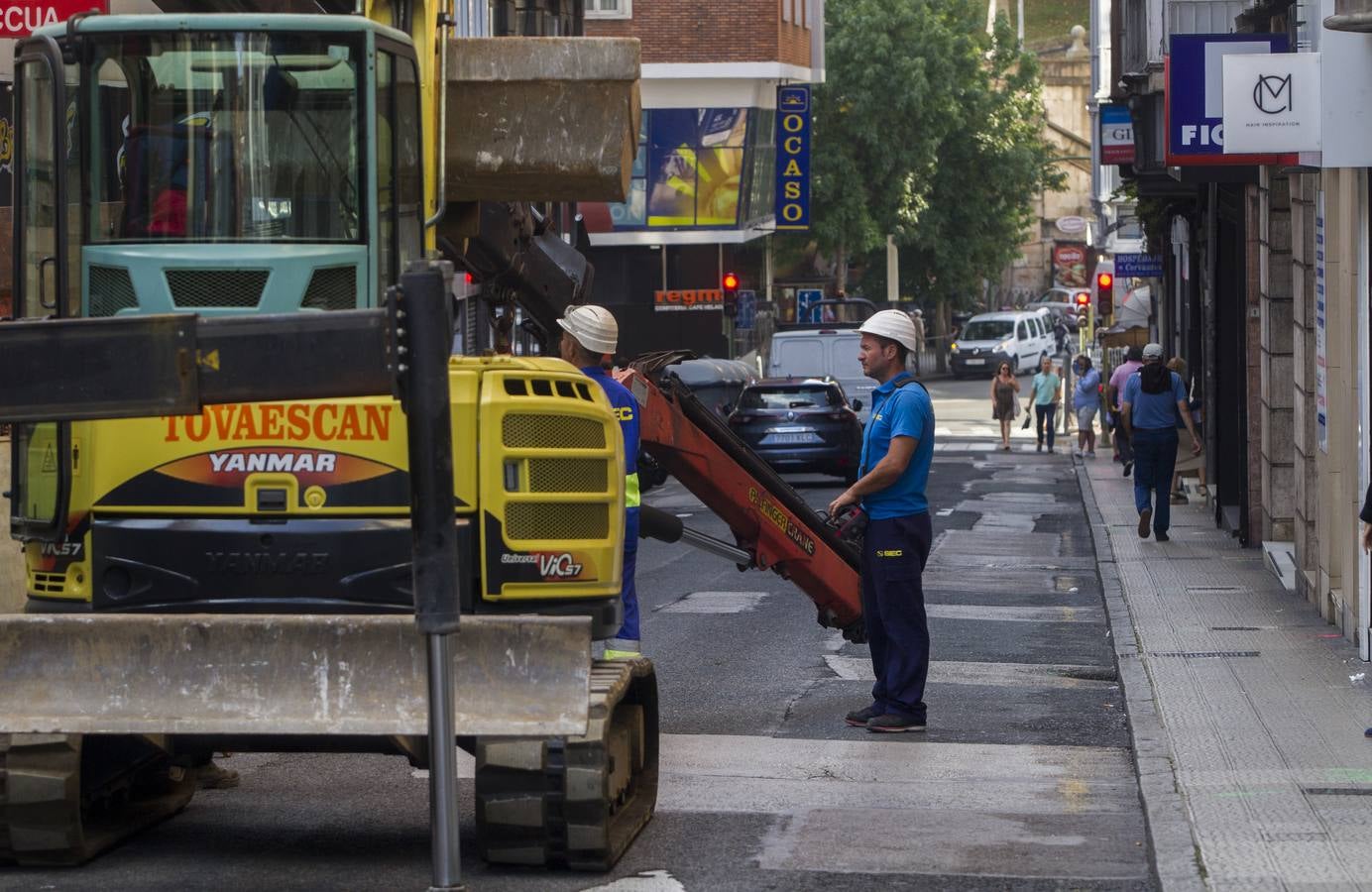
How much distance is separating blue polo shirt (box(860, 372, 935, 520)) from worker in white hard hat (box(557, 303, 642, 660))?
3.92 feet

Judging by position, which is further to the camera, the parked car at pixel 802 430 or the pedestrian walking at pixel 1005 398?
the pedestrian walking at pixel 1005 398

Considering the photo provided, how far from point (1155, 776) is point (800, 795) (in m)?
1.43

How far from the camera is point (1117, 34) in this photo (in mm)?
29297

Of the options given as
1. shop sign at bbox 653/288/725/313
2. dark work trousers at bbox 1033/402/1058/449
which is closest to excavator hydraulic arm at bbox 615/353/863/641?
dark work trousers at bbox 1033/402/1058/449

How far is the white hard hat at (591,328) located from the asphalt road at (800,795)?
72.8 inches

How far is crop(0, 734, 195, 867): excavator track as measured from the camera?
705cm

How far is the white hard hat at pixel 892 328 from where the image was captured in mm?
10242

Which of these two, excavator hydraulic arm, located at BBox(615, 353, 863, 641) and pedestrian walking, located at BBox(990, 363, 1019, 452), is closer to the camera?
excavator hydraulic arm, located at BBox(615, 353, 863, 641)

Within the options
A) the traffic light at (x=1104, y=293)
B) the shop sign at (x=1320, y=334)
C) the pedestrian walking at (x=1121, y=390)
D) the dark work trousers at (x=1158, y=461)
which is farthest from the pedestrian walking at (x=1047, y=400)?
the shop sign at (x=1320, y=334)

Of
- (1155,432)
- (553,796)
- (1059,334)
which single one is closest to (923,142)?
(1059,334)

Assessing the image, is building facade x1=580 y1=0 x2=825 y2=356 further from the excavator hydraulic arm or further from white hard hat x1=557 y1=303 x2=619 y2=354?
white hard hat x1=557 y1=303 x2=619 y2=354

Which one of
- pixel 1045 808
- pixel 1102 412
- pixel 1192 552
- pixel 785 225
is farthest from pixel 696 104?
pixel 1045 808

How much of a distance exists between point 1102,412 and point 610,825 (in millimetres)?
35875

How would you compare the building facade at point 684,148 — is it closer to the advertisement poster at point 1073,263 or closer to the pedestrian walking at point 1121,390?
the advertisement poster at point 1073,263
